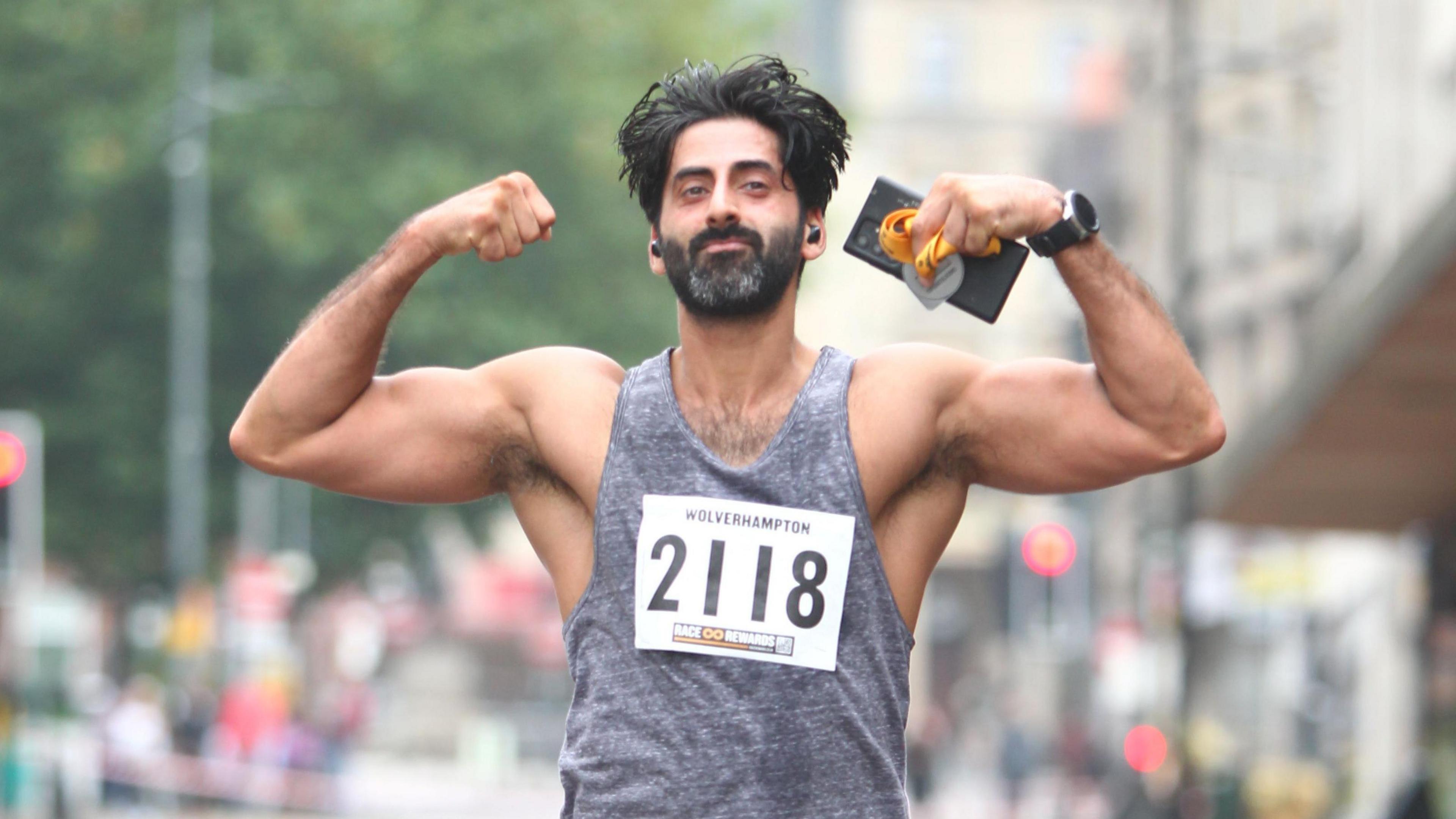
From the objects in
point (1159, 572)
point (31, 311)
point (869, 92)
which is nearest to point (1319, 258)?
point (1159, 572)

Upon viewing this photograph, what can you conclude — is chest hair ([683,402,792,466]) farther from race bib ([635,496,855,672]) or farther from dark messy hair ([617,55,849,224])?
dark messy hair ([617,55,849,224])

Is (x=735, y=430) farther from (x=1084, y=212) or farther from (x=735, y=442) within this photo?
(x=1084, y=212)

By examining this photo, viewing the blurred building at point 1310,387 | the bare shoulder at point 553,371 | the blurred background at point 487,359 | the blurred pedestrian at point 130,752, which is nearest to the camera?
the bare shoulder at point 553,371

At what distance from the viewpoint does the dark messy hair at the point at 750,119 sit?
3984 mm

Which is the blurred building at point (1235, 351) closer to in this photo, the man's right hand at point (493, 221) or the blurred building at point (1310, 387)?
the blurred building at point (1310, 387)

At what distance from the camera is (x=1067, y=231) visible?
3.90 meters

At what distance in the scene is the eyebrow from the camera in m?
3.93

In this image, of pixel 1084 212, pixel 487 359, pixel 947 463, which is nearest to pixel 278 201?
pixel 487 359

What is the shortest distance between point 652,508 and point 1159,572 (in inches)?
675

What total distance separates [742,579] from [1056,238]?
76 centimetres

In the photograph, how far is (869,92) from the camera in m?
67.1

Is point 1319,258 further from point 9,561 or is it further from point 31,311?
point 31,311

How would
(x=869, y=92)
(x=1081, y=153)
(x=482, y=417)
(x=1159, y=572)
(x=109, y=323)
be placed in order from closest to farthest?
(x=482, y=417) < (x=1159, y=572) < (x=109, y=323) < (x=1081, y=153) < (x=869, y=92)

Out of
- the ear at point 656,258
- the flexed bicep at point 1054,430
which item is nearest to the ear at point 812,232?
the ear at point 656,258
